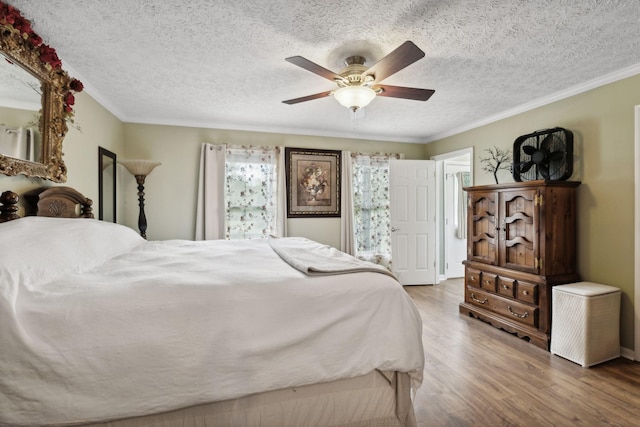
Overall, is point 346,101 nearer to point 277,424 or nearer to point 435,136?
point 277,424

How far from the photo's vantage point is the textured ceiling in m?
1.76

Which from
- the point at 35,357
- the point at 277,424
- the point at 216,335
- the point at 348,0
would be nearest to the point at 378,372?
the point at 277,424

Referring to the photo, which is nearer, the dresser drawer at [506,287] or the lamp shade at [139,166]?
the dresser drawer at [506,287]

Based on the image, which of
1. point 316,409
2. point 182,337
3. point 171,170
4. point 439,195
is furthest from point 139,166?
point 439,195

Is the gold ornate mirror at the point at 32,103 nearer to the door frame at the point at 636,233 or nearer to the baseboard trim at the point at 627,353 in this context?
the door frame at the point at 636,233

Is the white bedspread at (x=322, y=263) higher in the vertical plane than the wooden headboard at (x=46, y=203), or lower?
lower

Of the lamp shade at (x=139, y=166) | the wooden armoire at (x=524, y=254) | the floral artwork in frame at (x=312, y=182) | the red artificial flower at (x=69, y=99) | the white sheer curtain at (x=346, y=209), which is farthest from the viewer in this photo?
the white sheer curtain at (x=346, y=209)

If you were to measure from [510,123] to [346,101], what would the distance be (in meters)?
2.55

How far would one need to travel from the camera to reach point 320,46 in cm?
217

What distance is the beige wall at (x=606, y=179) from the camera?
2.57 meters

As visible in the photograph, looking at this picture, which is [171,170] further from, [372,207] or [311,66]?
Answer: [372,207]

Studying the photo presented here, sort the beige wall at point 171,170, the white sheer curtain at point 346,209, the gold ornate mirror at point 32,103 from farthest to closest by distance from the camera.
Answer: the white sheer curtain at point 346,209 < the beige wall at point 171,170 < the gold ornate mirror at point 32,103

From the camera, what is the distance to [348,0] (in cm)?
168

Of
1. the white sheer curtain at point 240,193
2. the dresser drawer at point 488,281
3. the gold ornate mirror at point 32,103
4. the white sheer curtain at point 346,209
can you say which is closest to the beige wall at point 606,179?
the dresser drawer at point 488,281
